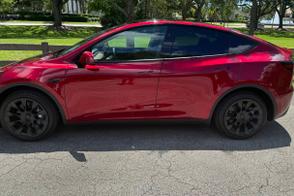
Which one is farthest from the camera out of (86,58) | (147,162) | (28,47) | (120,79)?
(28,47)

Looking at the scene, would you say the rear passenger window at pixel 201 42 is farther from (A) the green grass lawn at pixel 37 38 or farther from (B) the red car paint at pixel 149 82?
(A) the green grass lawn at pixel 37 38

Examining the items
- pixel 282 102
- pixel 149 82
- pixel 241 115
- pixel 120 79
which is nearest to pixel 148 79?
pixel 149 82

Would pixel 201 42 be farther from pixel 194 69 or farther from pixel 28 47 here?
pixel 28 47

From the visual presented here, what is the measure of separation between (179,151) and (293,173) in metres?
1.35

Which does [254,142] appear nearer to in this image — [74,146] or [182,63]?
[182,63]

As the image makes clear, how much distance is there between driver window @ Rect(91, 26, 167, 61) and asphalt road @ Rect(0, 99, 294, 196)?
1160 millimetres

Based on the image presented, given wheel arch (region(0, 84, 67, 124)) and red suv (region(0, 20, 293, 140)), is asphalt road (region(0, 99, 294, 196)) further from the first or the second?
wheel arch (region(0, 84, 67, 124))

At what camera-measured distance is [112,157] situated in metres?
3.82

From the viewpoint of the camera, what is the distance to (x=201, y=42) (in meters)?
4.20

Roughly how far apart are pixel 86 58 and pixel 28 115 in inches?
43.9

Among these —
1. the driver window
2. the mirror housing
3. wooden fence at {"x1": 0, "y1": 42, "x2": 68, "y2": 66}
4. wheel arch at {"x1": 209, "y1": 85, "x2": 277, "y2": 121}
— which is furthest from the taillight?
wooden fence at {"x1": 0, "y1": 42, "x2": 68, "y2": 66}

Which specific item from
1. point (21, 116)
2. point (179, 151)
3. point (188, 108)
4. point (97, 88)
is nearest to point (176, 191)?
point (179, 151)

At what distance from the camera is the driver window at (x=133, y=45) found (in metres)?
4.08

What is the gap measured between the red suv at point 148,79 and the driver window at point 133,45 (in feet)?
0.04
